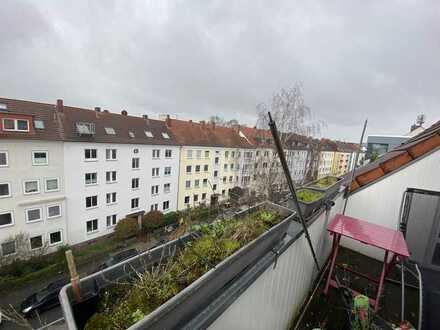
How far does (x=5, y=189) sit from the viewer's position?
10.2m

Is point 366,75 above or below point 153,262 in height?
above

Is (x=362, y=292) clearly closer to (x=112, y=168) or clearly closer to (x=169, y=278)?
(x=169, y=278)

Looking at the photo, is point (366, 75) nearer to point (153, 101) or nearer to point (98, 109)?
point (98, 109)

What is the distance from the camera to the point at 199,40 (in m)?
9.62

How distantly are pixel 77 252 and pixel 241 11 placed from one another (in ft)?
51.3

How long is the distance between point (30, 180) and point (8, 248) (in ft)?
13.0

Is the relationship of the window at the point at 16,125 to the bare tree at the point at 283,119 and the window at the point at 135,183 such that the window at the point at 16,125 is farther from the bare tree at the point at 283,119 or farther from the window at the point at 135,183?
the bare tree at the point at 283,119

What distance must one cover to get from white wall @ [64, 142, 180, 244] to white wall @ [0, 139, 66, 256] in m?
0.47

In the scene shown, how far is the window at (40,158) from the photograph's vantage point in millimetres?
10750

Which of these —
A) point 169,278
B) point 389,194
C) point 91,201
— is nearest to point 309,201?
point 169,278

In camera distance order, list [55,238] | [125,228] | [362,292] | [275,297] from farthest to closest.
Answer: [125,228] < [55,238] < [362,292] < [275,297]

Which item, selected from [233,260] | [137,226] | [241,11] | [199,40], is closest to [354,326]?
[233,260]

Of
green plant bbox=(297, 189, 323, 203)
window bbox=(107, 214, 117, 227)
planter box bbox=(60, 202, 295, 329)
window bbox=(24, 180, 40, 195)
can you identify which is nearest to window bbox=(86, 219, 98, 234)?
window bbox=(107, 214, 117, 227)

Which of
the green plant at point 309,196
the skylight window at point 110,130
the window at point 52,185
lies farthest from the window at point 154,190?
the green plant at point 309,196
